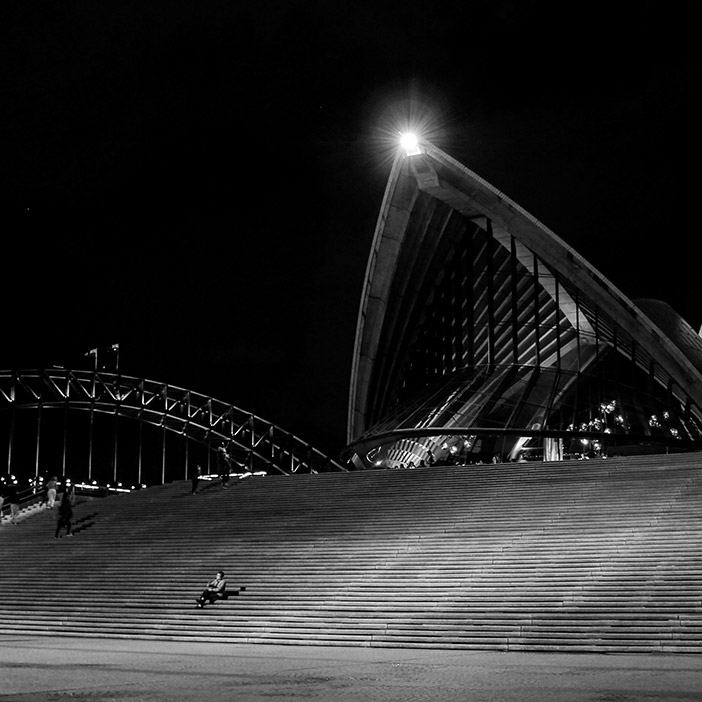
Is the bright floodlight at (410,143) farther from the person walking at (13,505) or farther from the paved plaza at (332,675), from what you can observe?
the paved plaza at (332,675)

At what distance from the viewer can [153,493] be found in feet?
93.7

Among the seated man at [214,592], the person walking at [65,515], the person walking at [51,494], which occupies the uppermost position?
the person walking at [51,494]

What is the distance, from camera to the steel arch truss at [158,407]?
39.1 metres

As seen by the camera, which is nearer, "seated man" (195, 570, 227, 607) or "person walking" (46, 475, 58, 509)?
"seated man" (195, 570, 227, 607)

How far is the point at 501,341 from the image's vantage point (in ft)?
133

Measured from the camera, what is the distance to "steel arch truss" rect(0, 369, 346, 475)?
128 feet

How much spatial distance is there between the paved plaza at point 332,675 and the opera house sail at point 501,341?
66.5 feet

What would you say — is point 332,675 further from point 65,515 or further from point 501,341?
point 501,341

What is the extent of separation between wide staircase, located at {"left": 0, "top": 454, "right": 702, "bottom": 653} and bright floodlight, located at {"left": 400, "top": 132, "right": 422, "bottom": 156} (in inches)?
611

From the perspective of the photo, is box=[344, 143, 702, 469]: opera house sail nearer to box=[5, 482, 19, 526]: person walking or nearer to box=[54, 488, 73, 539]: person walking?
box=[5, 482, 19, 526]: person walking

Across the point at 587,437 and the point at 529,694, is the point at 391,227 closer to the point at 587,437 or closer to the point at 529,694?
the point at 587,437

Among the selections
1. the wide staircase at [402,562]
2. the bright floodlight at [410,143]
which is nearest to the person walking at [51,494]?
the wide staircase at [402,562]

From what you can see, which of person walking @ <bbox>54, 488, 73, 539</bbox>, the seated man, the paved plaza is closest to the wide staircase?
the seated man

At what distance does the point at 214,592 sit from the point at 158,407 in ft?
97.9
